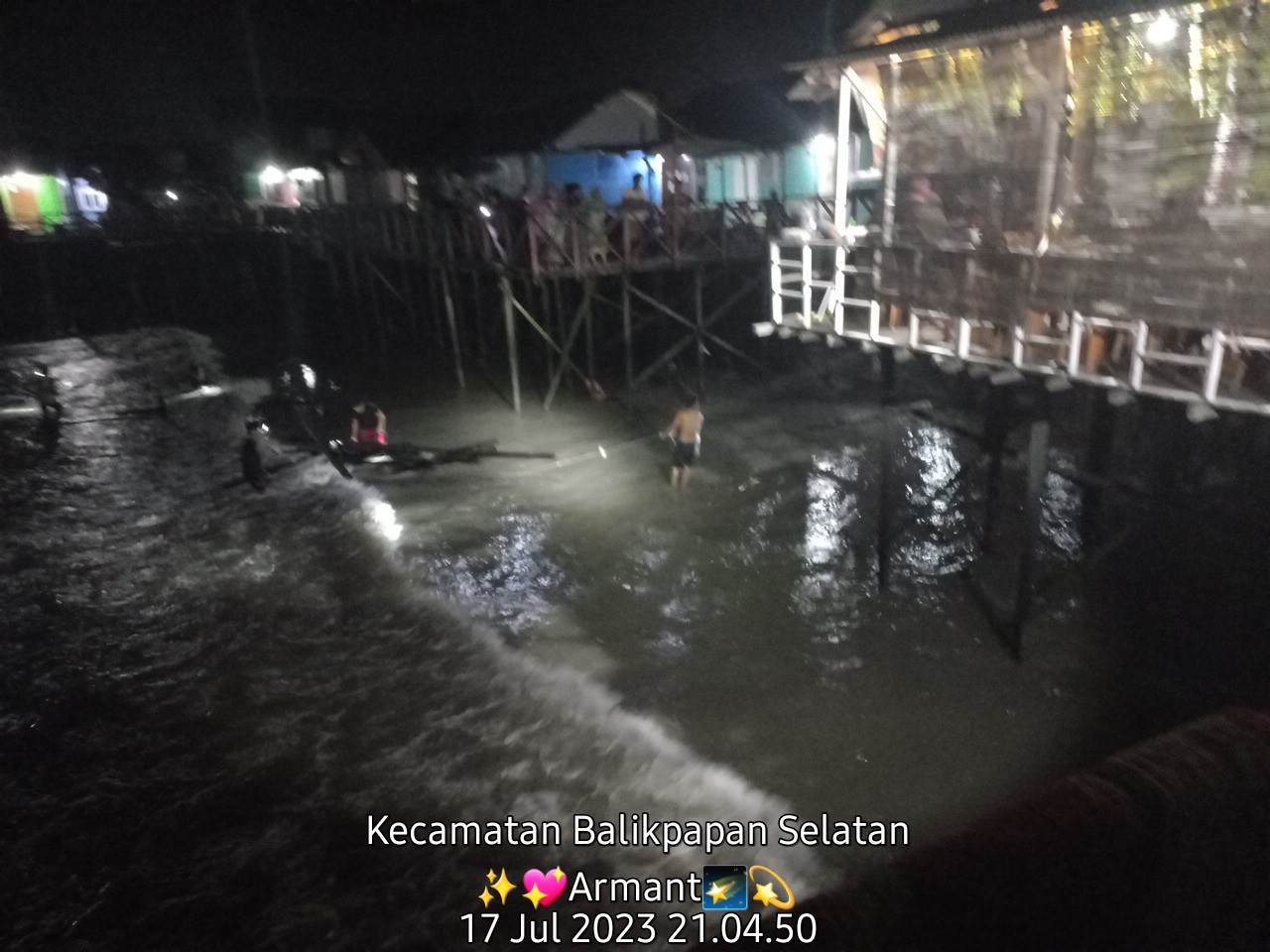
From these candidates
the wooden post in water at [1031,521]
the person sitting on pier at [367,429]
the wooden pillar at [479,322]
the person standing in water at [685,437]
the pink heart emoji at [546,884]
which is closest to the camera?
the pink heart emoji at [546,884]

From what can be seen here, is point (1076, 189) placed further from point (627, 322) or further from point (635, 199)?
point (627, 322)

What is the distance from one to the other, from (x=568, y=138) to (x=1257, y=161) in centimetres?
1662

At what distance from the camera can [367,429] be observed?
14844mm

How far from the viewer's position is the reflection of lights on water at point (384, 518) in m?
12.0

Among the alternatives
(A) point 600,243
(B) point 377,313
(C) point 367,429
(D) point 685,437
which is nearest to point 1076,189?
(D) point 685,437

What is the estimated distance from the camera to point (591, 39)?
3341 cm

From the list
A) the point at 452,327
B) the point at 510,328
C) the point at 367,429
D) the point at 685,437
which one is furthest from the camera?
the point at 452,327

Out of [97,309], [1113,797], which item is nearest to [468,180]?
[97,309]

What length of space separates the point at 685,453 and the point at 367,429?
6.15 m

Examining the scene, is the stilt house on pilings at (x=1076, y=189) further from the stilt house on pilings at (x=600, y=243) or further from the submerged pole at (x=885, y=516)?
the stilt house on pilings at (x=600, y=243)

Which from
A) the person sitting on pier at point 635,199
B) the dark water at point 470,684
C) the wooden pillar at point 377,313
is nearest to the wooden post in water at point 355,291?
the wooden pillar at point 377,313

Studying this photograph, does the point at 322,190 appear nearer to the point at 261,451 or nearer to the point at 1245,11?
the point at 261,451

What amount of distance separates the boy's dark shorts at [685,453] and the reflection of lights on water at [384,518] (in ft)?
14.8

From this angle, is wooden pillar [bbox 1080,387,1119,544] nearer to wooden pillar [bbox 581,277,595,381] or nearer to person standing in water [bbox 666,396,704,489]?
person standing in water [bbox 666,396,704,489]
